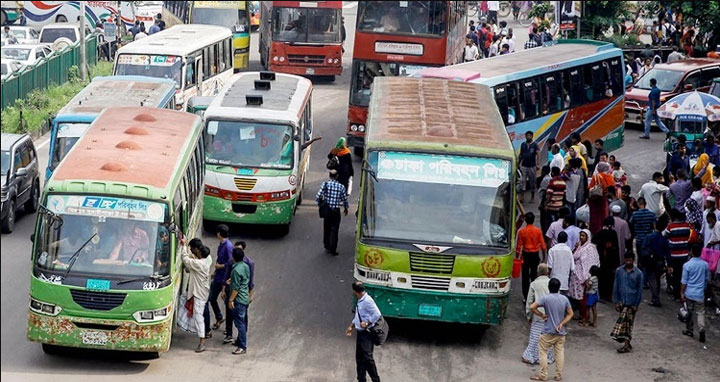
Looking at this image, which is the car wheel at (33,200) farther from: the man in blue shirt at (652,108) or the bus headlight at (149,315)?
the man in blue shirt at (652,108)

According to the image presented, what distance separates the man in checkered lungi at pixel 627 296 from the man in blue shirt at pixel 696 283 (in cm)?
77

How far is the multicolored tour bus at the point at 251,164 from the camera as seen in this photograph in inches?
835

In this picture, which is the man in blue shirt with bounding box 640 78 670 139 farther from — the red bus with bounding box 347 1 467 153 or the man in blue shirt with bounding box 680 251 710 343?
the man in blue shirt with bounding box 680 251 710 343

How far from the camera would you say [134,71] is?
29.0m

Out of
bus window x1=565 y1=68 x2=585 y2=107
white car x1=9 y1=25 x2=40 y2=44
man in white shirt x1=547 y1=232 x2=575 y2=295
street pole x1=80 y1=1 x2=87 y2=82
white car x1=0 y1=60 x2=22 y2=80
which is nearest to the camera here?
man in white shirt x1=547 y1=232 x2=575 y2=295

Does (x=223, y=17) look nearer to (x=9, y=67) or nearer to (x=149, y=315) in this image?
(x=9, y=67)

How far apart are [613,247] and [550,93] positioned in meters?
8.99

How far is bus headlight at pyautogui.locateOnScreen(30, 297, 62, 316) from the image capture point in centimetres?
1414

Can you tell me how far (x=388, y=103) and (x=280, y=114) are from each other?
118 inches

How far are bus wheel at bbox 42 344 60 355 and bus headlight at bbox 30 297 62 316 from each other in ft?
2.52

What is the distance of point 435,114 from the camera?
1852 centimetres

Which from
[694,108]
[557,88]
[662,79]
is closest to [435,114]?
[557,88]

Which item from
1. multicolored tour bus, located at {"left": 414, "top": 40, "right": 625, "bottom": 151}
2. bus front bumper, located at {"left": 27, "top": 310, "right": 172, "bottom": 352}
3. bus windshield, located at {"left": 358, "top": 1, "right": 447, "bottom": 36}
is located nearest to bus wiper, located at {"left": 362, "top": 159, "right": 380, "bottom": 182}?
bus front bumper, located at {"left": 27, "top": 310, "right": 172, "bottom": 352}

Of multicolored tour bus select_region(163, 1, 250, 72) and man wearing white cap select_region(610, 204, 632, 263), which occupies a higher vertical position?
man wearing white cap select_region(610, 204, 632, 263)
